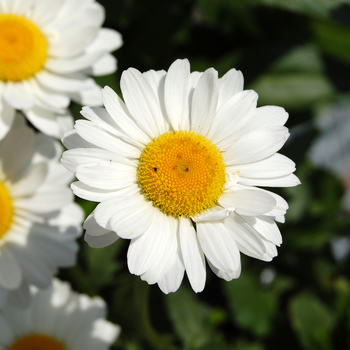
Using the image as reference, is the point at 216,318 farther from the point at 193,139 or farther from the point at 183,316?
the point at 193,139

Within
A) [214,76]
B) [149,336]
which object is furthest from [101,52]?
[149,336]

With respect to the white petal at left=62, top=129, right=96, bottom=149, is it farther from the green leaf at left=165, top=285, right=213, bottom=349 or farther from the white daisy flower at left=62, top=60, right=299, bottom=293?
the green leaf at left=165, top=285, right=213, bottom=349

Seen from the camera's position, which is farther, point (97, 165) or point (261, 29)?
point (261, 29)

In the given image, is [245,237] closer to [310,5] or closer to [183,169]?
[183,169]

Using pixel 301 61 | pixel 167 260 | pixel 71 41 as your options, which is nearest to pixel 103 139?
pixel 167 260

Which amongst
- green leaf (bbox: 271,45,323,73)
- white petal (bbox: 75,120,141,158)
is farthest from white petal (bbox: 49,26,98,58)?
green leaf (bbox: 271,45,323,73)

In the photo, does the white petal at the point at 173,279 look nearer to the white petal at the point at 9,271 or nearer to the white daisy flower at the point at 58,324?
the white petal at the point at 9,271

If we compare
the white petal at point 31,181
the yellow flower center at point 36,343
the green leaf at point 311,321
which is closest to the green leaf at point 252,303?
the green leaf at point 311,321
